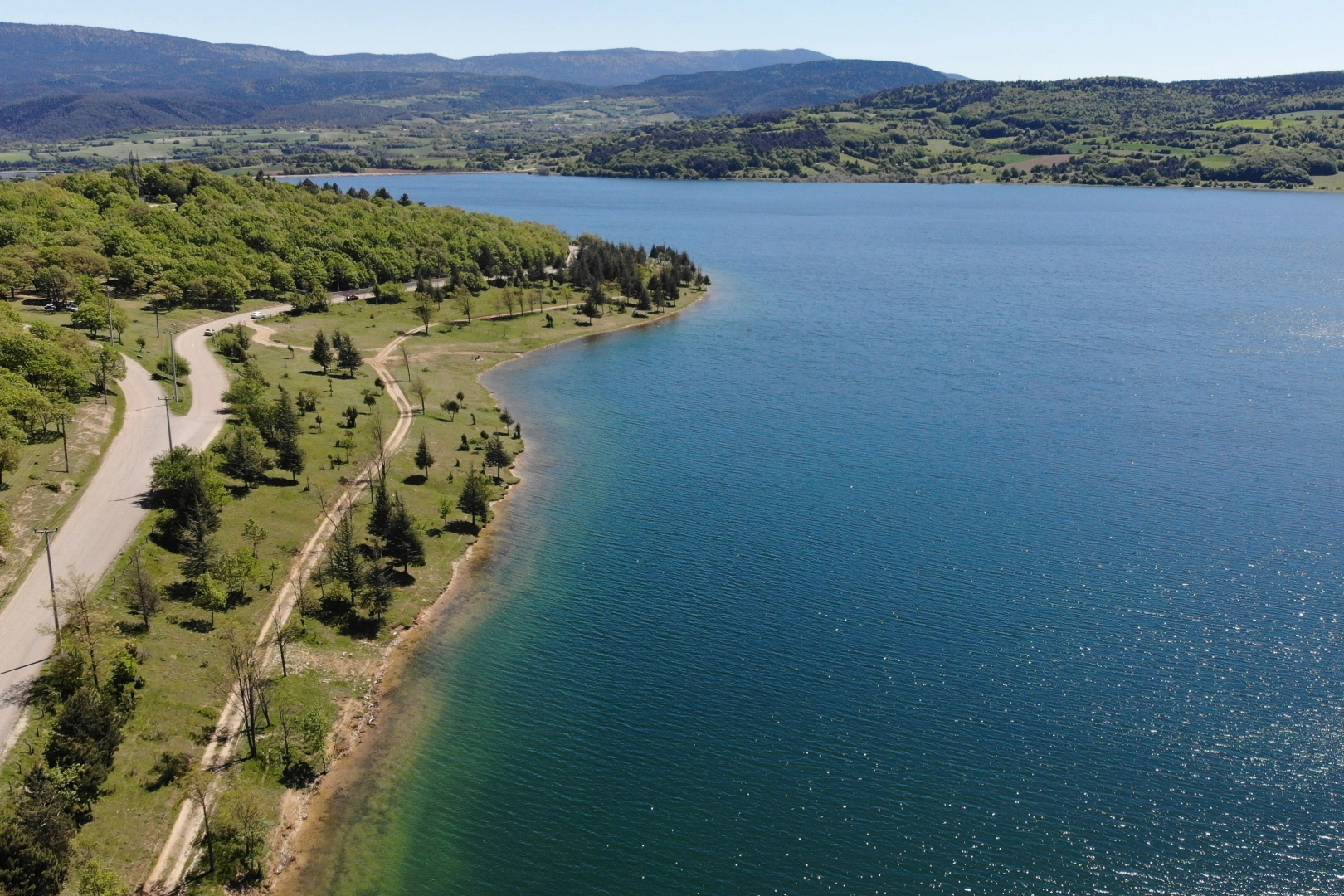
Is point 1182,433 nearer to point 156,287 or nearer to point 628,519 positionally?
point 628,519

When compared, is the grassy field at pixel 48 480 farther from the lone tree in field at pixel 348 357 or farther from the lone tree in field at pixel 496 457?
the lone tree in field at pixel 496 457

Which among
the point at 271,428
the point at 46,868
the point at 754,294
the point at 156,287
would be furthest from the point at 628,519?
the point at 754,294

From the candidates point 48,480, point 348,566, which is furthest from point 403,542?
point 48,480

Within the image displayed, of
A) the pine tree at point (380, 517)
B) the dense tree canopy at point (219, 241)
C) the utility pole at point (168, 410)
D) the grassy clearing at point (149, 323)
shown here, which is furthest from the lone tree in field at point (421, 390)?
the dense tree canopy at point (219, 241)

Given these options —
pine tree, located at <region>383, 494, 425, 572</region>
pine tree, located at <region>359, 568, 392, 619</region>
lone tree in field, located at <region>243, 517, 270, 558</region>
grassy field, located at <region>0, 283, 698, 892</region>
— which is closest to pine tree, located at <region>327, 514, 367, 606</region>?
pine tree, located at <region>359, 568, 392, 619</region>

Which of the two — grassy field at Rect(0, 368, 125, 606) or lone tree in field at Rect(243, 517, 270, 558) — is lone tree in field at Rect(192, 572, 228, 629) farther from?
grassy field at Rect(0, 368, 125, 606)
